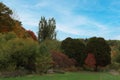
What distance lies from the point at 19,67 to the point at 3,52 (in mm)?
2252

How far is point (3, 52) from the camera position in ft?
109

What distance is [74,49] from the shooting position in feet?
168

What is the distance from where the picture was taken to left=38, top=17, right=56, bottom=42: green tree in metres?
66.9

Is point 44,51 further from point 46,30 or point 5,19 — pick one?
point 46,30

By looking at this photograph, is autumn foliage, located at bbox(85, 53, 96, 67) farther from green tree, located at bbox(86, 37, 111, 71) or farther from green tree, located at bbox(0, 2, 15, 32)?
green tree, located at bbox(0, 2, 15, 32)

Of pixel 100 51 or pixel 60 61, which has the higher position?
pixel 100 51

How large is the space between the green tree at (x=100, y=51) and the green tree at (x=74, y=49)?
116 centimetres

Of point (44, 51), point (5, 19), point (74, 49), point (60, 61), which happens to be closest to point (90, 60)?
point (74, 49)

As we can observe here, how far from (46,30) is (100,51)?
734 inches

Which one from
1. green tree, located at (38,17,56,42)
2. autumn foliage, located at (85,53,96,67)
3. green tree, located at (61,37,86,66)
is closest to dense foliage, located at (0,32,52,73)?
autumn foliage, located at (85,53,96,67)

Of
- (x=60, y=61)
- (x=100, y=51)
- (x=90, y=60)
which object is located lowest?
(x=60, y=61)

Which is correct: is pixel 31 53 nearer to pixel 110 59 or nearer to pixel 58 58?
pixel 58 58

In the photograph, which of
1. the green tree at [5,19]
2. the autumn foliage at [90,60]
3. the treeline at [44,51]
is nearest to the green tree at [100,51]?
the treeline at [44,51]

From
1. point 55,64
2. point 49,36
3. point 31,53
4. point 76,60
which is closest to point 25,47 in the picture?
point 31,53
